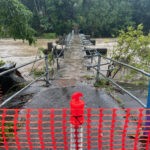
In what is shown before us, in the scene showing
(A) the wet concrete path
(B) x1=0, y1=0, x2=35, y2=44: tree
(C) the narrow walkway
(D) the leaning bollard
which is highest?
(B) x1=0, y1=0, x2=35, y2=44: tree

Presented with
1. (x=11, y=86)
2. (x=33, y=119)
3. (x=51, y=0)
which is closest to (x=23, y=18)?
(x=11, y=86)

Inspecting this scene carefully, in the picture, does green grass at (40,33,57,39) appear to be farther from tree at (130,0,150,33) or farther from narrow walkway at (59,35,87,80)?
narrow walkway at (59,35,87,80)

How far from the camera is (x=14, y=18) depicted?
6992 millimetres

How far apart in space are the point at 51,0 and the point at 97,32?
867 centimetres

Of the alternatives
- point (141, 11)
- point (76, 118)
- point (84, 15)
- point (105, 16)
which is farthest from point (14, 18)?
point (141, 11)

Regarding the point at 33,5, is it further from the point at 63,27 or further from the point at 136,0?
the point at 136,0

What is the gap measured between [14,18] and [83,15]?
114 feet

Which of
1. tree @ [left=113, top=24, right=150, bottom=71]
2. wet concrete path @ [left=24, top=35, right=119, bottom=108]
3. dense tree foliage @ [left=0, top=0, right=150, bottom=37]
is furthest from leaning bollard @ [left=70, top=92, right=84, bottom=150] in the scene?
dense tree foliage @ [left=0, top=0, right=150, bottom=37]

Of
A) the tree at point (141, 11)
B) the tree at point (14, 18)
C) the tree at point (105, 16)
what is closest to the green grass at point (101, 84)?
the tree at point (14, 18)

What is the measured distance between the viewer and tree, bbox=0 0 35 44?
6.79m

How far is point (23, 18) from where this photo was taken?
7.14 metres

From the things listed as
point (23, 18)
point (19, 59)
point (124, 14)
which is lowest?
point (19, 59)

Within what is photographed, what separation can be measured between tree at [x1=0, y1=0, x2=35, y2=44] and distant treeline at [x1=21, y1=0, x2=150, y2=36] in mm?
32031

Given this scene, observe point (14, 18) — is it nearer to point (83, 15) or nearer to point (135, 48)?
point (135, 48)
